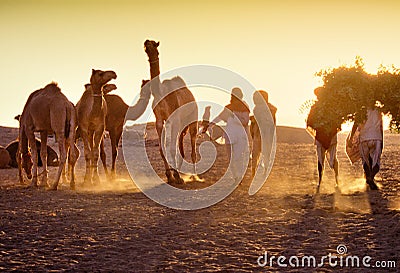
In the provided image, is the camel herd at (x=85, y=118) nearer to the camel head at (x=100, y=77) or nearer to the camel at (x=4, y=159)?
the camel head at (x=100, y=77)

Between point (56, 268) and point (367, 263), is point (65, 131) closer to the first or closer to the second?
point (56, 268)

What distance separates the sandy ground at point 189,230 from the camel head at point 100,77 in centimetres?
261

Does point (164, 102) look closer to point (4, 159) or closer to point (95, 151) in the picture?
point (95, 151)

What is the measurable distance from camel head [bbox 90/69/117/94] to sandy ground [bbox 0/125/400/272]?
261 cm

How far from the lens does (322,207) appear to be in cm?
1128

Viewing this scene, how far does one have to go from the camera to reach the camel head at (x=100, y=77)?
15.0m

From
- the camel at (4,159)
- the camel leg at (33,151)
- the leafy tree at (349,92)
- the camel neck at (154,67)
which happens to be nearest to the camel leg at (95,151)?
the camel leg at (33,151)

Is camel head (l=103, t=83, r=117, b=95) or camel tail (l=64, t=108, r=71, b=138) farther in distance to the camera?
camel head (l=103, t=83, r=117, b=95)

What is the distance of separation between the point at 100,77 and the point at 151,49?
1.55m

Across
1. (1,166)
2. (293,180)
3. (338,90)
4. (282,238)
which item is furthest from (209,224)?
→ (1,166)

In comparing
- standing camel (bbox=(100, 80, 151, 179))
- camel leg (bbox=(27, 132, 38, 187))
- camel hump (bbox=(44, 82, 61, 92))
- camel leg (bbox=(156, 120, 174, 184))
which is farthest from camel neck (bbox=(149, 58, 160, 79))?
camel leg (bbox=(27, 132, 38, 187))

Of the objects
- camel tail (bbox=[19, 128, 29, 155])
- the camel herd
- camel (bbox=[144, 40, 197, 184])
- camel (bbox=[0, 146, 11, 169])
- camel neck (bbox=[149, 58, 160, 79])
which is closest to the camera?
the camel herd

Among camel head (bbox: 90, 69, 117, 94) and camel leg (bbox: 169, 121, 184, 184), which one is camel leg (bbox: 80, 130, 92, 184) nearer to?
camel head (bbox: 90, 69, 117, 94)

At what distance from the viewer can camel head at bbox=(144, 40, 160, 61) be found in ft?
51.3
